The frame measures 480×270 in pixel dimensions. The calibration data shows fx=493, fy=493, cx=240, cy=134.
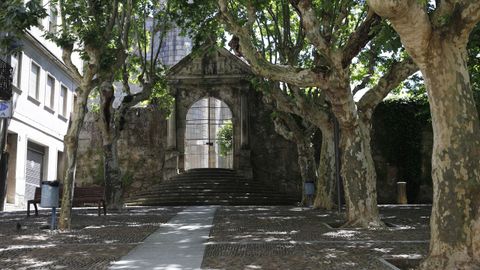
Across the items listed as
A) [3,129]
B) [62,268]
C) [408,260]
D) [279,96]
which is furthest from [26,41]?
[408,260]

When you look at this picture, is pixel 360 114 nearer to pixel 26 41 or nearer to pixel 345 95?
pixel 345 95

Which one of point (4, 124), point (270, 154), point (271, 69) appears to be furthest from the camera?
point (270, 154)

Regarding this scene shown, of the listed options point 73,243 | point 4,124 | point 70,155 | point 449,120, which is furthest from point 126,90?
point 449,120

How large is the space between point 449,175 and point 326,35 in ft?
18.5

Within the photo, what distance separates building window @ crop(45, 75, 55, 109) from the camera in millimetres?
23641

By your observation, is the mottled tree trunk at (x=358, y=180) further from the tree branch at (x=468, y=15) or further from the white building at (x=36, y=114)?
the white building at (x=36, y=114)

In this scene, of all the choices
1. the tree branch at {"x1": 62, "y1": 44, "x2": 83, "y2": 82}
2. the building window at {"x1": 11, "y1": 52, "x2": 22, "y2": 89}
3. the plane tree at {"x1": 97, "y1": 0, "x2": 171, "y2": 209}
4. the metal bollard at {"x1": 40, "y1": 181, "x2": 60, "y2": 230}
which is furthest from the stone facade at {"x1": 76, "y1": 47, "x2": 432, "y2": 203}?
the metal bollard at {"x1": 40, "y1": 181, "x2": 60, "y2": 230}

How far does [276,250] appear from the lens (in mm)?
7586

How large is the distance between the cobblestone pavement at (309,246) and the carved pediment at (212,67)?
1479 centimetres

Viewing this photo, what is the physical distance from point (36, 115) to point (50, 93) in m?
2.39

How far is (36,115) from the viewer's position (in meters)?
22.2

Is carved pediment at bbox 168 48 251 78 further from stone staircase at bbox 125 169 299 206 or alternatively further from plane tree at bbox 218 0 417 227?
plane tree at bbox 218 0 417 227

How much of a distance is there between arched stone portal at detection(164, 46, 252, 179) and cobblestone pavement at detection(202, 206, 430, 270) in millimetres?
13772

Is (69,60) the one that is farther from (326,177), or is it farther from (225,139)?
(225,139)
